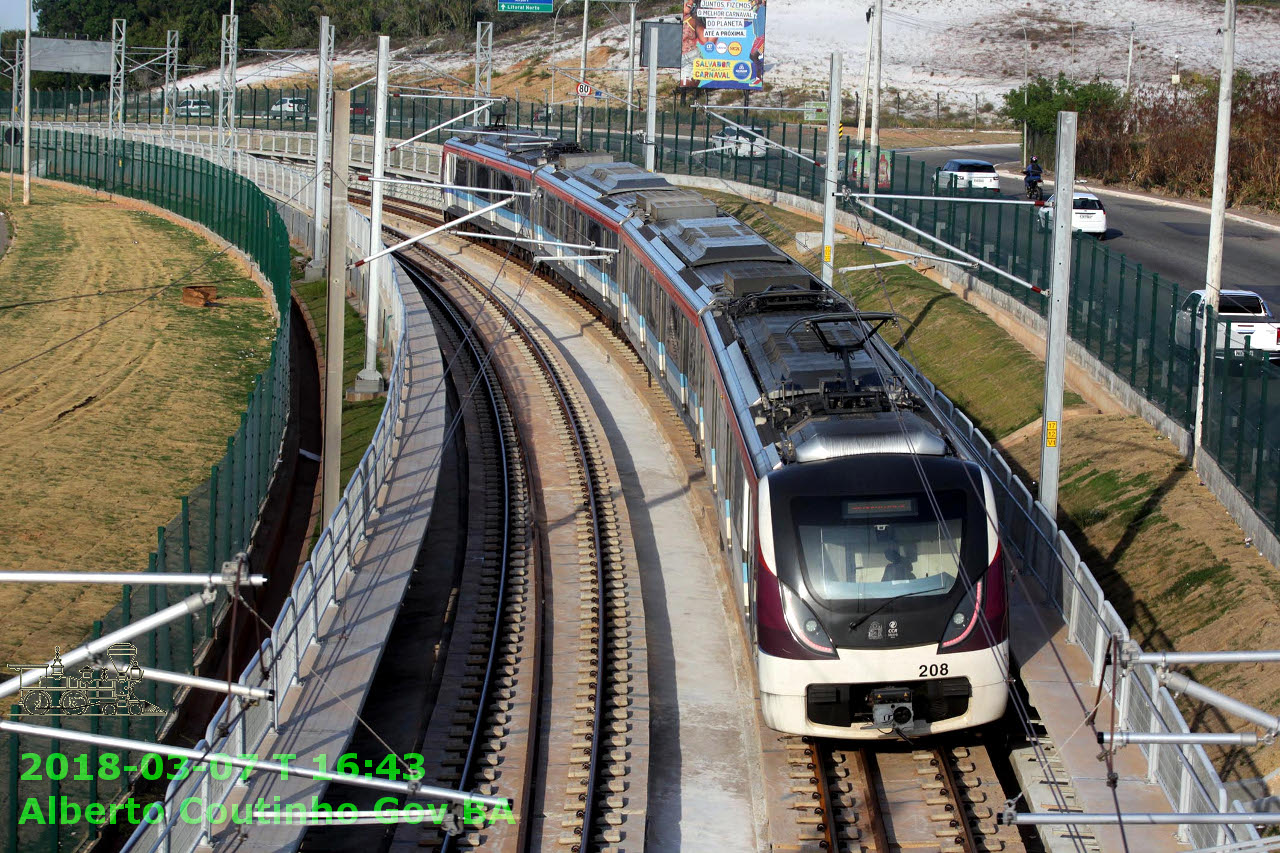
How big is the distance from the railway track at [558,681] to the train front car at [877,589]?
6.78ft

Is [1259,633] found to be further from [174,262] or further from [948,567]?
[174,262]

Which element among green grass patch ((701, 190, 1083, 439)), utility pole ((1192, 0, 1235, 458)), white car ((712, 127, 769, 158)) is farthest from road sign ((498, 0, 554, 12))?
utility pole ((1192, 0, 1235, 458))

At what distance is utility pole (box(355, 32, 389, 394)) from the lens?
84.8ft

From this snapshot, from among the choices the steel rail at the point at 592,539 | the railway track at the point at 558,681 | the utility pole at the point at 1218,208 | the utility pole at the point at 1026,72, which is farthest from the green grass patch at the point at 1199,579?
the utility pole at the point at 1026,72

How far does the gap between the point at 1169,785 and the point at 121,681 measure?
9584 mm

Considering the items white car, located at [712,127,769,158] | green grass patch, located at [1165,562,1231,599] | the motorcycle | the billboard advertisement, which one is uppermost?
the billboard advertisement

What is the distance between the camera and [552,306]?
123 ft

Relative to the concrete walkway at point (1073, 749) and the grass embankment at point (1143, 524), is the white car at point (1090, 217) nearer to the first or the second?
the grass embankment at point (1143, 524)

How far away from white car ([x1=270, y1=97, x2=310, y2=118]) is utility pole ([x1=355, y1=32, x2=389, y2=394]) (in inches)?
2056

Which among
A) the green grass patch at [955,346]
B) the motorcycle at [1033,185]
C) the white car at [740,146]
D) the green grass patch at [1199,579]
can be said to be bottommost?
the green grass patch at [1199,579]

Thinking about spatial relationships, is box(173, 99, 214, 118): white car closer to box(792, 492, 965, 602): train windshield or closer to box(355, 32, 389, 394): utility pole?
box(355, 32, 389, 394): utility pole

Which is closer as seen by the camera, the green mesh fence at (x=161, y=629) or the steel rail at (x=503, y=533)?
the green mesh fence at (x=161, y=629)

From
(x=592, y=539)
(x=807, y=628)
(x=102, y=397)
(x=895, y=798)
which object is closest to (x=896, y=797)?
(x=895, y=798)

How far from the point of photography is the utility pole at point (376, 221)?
84.8 ft
